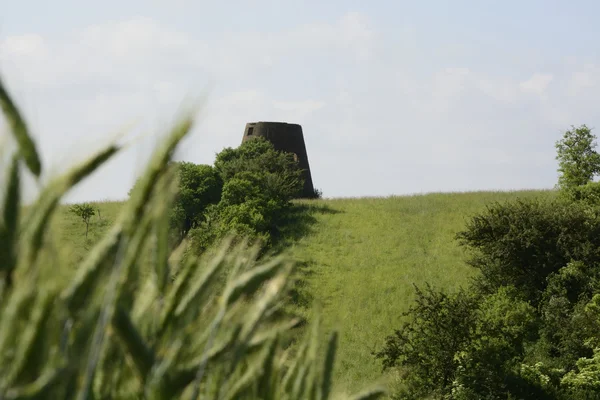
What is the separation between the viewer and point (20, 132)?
117cm

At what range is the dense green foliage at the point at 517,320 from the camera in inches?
680

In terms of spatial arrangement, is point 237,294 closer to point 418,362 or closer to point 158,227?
point 158,227

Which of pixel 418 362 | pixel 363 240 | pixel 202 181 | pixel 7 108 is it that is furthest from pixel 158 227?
pixel 202 181

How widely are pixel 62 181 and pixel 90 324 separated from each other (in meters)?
0.26

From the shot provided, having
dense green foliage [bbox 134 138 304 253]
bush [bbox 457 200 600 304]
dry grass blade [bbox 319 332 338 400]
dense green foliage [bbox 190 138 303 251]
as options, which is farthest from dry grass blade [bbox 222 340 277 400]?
dense green foliage [bbox 134 138 304 253]

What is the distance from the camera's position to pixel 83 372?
1.30m

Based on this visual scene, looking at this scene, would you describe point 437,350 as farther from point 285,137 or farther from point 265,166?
point 285,137

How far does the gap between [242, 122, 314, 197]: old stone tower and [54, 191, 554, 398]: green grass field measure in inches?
245

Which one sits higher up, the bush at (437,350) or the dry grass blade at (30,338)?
the dry grass blade at (30,338)

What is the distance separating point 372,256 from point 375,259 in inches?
17.4

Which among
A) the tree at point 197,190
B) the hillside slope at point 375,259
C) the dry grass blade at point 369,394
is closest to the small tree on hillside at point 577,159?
the hillside slope at point 375,259

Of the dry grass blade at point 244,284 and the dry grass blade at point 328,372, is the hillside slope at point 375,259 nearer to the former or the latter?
the dry grass blade at point 328,372

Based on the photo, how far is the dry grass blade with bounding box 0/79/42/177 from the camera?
3.82 feet

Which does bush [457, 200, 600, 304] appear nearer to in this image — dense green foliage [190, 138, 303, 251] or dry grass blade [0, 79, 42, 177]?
dense green foliage [190, 138, 303, 251]
